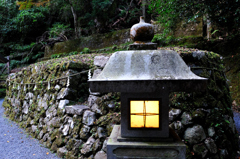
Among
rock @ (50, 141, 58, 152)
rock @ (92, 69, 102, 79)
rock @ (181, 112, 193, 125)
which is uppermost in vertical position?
rock @ (92, 69, 102, 79)

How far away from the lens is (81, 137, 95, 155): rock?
379cm

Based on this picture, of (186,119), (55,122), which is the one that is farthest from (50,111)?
(186,119)

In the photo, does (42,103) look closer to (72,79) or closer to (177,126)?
(72,79)

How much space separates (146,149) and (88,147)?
2.16m

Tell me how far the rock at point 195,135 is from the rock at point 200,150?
93 millimetres

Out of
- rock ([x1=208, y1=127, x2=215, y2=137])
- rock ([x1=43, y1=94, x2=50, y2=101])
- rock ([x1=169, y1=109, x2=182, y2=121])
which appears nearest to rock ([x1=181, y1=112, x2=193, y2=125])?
rock ([x1=169, y1=109, x2=182, y2=121])

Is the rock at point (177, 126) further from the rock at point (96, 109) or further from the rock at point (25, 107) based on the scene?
the rock at point (25, 107)

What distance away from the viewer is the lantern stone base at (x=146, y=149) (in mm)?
2031

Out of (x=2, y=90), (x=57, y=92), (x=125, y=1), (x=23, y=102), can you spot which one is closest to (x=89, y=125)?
(x=57, y=92)

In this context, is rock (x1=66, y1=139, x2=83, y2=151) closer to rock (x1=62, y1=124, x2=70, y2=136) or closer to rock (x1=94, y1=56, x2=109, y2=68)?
rock (x1=62, y1=124, x2=70, y2=136)

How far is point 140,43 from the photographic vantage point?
2.22 m

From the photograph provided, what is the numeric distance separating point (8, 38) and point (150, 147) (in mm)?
15636

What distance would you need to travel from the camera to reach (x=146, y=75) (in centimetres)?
184

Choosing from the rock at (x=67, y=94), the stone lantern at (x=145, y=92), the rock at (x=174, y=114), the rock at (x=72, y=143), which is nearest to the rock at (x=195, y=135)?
the rock at (x=174, y=114)
